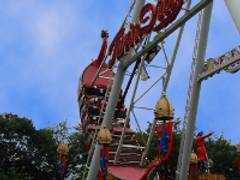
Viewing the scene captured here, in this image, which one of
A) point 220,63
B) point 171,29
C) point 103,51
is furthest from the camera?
point 103,51

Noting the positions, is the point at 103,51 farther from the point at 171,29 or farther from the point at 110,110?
the point at 171,29

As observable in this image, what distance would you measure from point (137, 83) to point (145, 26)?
370cm

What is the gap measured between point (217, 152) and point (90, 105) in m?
17.3

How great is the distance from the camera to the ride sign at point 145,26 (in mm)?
16906

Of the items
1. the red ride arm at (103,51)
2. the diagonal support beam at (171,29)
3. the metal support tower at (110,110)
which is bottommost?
the metal support tower at (110,110)

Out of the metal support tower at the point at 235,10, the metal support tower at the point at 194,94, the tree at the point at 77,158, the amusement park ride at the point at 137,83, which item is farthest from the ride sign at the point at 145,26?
the tree at the point at 77,158

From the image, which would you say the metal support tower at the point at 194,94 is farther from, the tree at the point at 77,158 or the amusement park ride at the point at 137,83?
the tree at the point at 77,158

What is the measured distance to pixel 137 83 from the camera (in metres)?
22.1

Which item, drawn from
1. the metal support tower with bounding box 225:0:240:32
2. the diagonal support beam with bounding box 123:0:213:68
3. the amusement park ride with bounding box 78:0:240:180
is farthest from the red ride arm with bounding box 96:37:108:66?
the metal support tower with bounding box 225:0:240:32

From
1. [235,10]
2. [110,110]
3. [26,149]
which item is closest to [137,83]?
[110,110]

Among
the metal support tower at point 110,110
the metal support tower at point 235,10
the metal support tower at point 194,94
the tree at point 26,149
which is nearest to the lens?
the metal support tower at point 235,10

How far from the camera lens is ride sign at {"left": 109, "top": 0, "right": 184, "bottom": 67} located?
1691 centimetres

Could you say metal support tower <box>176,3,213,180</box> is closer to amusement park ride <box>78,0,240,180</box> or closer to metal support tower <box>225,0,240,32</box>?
amusement park ride <box>78,0,240,180</box>

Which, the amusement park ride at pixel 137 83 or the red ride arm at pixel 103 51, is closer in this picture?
the amusement park ride at pixel 137 83
